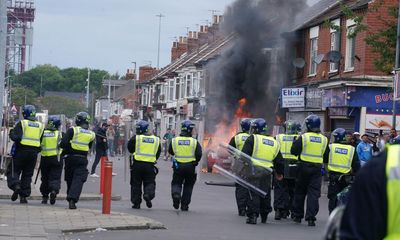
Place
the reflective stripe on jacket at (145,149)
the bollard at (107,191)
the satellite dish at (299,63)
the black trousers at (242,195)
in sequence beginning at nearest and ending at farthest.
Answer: the bollard at (107,191) < the black trousers at (242,195) < the reflective stripe on jacket at (145,149) < the satellite dish at (299,63)

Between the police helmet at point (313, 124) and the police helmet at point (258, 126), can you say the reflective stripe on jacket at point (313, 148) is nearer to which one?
the police helmet at point (313, 124)

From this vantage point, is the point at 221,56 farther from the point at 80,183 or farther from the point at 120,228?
the point at 120,228

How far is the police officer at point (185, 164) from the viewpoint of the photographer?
16.1 metres

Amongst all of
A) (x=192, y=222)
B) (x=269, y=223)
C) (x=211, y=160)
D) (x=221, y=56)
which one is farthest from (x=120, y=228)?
(x=221, y=56)

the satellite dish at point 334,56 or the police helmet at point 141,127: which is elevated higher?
the satellite dish at point 334,56

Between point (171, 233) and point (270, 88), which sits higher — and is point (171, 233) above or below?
below

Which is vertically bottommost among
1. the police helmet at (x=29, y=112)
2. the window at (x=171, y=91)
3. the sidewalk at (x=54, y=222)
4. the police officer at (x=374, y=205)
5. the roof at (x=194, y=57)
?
the sidewalk at (x=54, y=222)

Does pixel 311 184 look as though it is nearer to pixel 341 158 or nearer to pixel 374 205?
pixel 341 158

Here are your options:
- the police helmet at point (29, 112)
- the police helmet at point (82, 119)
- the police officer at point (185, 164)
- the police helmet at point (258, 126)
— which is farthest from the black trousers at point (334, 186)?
the police helmet at point (29, 112)

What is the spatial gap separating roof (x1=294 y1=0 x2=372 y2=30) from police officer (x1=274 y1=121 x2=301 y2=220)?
14.7 meters

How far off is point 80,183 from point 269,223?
324cm

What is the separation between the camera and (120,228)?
1223 centimetres

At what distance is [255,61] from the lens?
39.5 m

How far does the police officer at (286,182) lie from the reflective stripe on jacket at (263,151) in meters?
0.82
